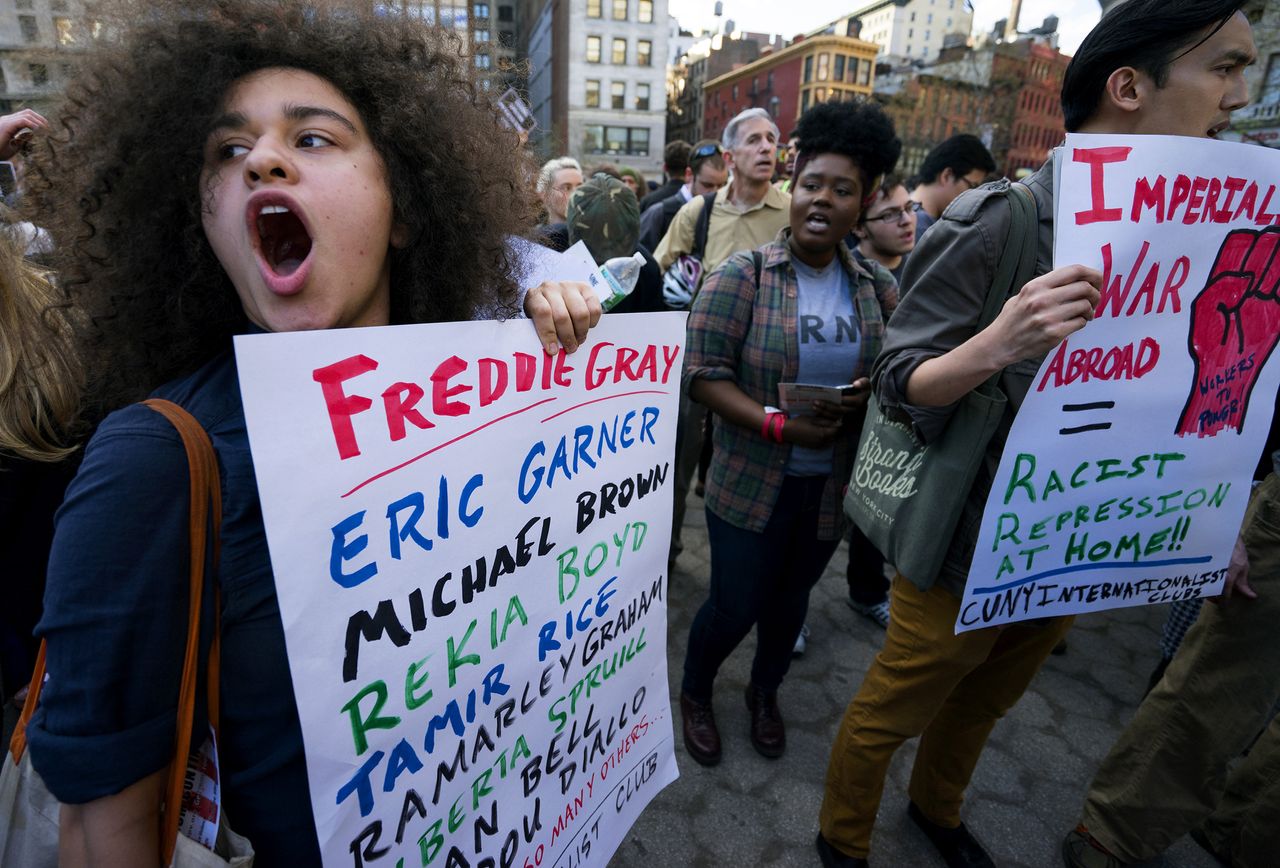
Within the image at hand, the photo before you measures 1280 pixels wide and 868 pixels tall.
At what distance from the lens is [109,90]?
1.00 m

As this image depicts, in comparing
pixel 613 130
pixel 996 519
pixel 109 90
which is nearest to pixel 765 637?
pixel 996 519

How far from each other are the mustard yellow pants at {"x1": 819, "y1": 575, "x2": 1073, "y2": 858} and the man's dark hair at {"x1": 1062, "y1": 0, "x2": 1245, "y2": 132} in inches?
47.1

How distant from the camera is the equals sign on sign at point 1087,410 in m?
1.48

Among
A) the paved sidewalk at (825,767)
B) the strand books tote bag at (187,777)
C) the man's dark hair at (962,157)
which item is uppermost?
the man's dark hair at (962,157)

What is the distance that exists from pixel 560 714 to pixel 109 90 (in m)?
1.24

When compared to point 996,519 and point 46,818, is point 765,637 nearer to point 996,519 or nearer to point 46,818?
point 996,519

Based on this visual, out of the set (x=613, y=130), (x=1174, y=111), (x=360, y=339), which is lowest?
(x=360, y=339)

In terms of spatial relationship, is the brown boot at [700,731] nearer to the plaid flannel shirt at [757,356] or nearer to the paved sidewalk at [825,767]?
the paved sidewalk at [825,767]

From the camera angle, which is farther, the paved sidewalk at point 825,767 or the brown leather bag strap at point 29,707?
the paved sidewalk at point 825,767

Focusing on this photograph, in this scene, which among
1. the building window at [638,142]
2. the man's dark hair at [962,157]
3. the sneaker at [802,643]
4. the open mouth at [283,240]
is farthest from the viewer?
the building window at [638,142]

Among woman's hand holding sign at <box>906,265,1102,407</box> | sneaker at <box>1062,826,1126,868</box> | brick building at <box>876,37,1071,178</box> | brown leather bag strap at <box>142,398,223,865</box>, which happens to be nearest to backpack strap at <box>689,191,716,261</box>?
woman's hand holding sign at <box>906,265,1102,407</box>

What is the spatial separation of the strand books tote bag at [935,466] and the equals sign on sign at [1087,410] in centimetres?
16

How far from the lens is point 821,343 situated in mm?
2111

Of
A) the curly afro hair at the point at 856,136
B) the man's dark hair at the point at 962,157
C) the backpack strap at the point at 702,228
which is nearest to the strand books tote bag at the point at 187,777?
the curly afro hair at the point at 856,136
